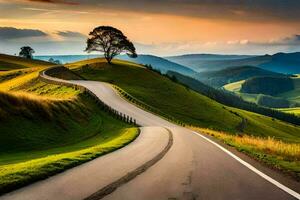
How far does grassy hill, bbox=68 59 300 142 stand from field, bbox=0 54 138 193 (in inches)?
1599

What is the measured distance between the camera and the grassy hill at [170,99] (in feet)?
293

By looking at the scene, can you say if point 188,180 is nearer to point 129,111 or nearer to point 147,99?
point 129,111

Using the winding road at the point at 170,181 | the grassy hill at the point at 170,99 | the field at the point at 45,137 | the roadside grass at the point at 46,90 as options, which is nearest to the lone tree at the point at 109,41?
the grassy hill at the point at 170,99

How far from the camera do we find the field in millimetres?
13281

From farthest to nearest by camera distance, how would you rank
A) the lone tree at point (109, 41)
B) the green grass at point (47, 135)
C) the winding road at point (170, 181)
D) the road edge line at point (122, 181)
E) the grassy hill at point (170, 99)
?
the lone tree at point (109, 41) < the grassy hill at point (170, 99) < the green grass at point (47, 135) < the winding road at point (170, 181) < the road edge line at point (122, 181)

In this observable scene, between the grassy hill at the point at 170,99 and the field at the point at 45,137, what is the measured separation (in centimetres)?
4061

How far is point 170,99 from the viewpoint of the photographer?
326 feet

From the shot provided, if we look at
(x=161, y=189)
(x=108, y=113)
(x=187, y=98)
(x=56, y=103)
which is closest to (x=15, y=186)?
(x=161, y=189)

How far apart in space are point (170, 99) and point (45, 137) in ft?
227

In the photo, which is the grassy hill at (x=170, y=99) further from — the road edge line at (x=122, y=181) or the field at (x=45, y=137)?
the road edge line at (x=122, y=181)

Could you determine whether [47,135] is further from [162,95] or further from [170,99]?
[162,95]

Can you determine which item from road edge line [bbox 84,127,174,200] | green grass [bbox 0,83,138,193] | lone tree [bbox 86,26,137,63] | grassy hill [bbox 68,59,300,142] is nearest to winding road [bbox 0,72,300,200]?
road edge line [bbox 84,127,174,200]

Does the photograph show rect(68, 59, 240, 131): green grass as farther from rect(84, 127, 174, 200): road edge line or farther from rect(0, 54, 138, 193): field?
rect(84, 127, 174, 200): road edge line

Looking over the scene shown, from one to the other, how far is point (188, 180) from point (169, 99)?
284ft
